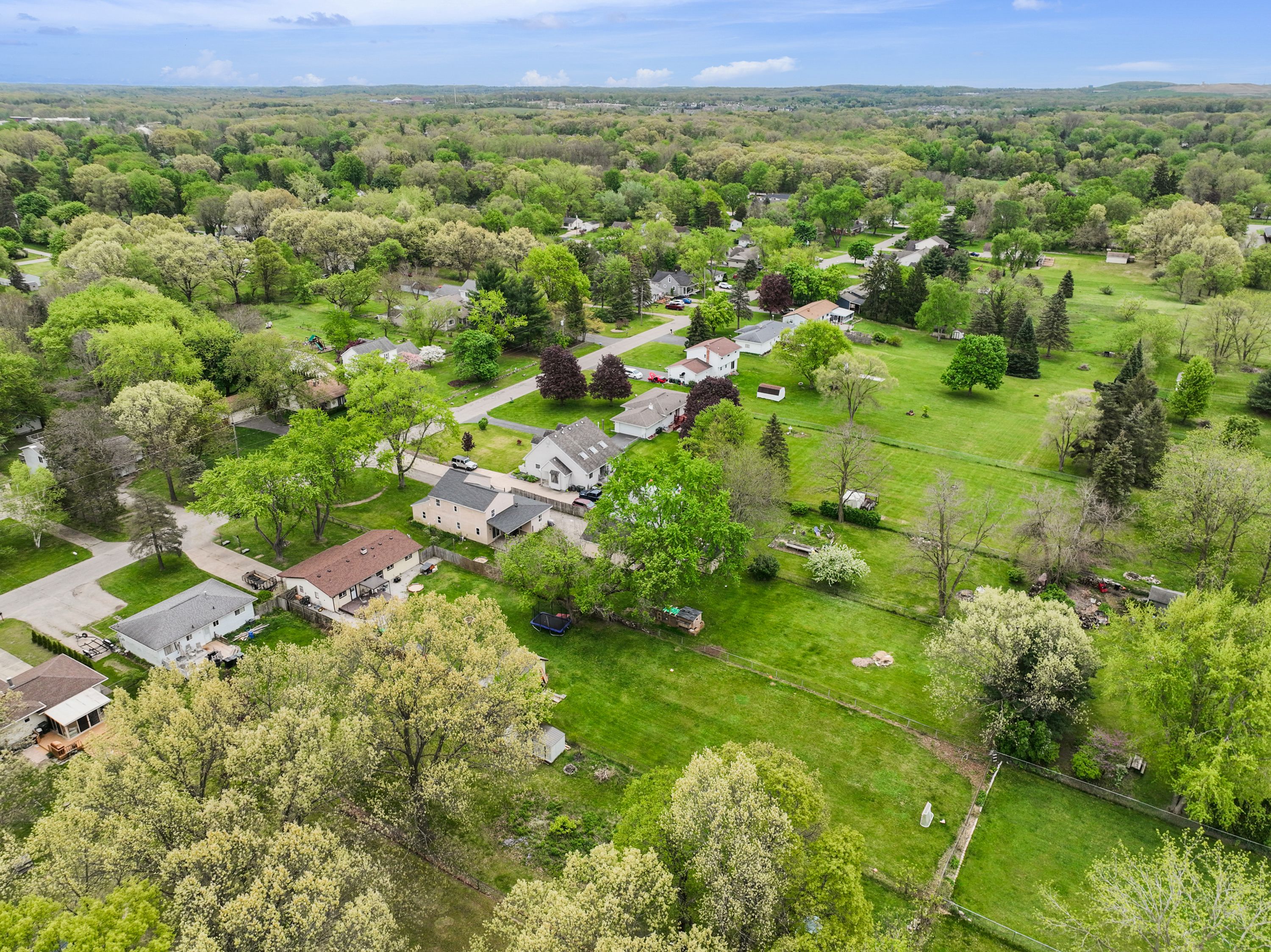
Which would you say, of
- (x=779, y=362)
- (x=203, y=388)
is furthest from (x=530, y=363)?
(x=203, y=388)

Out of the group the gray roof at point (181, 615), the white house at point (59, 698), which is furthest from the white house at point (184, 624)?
the white house at point (59, 698)

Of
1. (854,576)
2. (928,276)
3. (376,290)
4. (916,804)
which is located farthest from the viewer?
(928,276)

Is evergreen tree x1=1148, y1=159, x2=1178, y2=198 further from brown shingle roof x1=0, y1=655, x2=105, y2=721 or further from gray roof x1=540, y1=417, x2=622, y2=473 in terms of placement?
brown shingle roof x1=0, y1=655, x2=105, y2=721

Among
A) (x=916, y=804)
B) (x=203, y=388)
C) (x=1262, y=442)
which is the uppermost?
(x=203, y=388)

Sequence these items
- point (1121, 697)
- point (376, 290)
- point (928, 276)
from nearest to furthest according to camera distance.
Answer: point (1121, 697), point (376, 290), point (928, 276)

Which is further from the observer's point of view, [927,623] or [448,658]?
[927,623]

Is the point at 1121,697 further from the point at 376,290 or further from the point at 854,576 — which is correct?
the point at 376,290

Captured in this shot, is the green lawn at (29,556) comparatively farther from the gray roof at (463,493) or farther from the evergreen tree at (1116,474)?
the evergreen tree at (1116,474)

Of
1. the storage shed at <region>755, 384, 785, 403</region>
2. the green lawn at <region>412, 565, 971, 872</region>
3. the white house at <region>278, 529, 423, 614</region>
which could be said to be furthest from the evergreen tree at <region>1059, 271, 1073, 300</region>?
the white house at <region>278, 529, 423, 614</region>

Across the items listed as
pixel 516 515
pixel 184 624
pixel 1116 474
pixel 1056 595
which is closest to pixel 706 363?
pixel 516 515
